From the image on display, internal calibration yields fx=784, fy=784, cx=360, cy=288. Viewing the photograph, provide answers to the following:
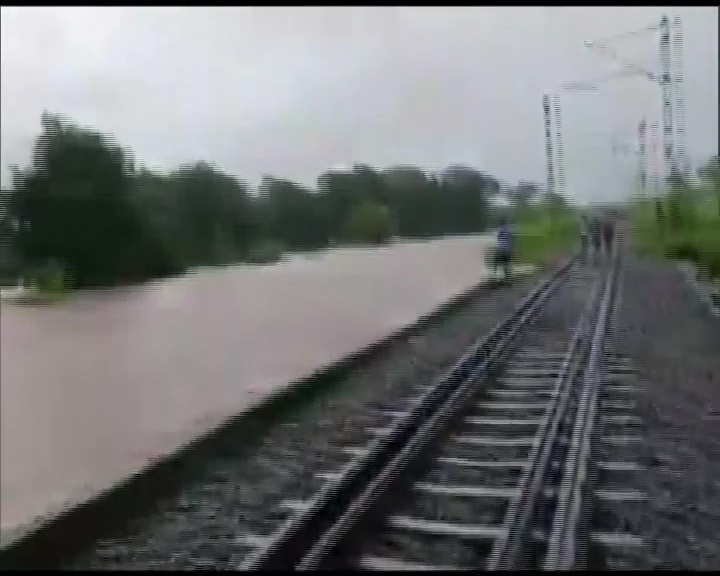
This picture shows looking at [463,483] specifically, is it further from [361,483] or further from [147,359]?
[147,359]

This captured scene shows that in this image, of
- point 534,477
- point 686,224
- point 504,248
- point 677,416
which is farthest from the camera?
point 504,248

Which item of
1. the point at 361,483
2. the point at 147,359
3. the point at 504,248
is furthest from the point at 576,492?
the point at 504,248

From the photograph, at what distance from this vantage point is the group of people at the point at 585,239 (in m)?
4.77

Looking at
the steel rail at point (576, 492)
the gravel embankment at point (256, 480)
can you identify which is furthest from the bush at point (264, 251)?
the steel rail at point (576, 492)

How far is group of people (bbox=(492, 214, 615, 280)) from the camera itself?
477 centimetres

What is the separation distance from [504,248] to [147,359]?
323 centimetres

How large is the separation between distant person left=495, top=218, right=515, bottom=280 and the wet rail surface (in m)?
0.86

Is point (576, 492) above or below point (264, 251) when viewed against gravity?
below

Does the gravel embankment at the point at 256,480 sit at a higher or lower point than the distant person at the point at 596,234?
lower

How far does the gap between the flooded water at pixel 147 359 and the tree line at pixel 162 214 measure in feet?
0.47

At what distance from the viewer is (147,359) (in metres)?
3.76

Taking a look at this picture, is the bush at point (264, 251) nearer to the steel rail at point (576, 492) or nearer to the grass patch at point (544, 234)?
the steel rail at point (576, 492)

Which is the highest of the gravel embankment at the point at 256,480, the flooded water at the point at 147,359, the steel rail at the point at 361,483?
the flooded water at the point at 147,359

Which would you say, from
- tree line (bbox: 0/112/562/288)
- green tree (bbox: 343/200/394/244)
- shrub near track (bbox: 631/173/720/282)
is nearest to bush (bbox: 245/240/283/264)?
tree line (bbox: 0/112/562/288)
